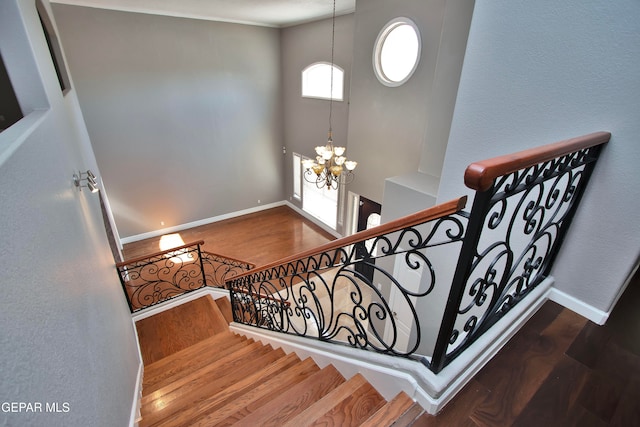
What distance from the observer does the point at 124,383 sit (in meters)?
2.17

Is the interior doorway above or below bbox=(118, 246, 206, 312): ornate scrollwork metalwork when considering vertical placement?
above

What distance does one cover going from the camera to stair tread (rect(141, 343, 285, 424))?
2273 millimetres

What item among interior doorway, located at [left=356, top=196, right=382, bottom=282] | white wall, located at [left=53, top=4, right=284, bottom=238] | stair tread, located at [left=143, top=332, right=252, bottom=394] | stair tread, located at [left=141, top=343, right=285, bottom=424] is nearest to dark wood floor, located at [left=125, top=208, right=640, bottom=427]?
stair tread, located at [left=141, top=343, right=285, bottom=424]

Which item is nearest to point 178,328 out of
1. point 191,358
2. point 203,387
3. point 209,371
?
point 191,358

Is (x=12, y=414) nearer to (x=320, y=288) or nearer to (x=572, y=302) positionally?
(x=572, y=302)

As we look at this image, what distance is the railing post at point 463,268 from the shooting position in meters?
0.90

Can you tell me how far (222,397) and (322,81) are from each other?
653 centimetres

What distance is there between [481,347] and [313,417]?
33.8 inches

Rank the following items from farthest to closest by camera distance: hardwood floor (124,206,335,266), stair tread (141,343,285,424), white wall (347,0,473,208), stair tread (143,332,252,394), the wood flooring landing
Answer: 1. hardwood floor (124,206,335,266)
2. the wood flooring landing
3. white wall (347,0,473,208)
4. stair tread (143,332,252,394)
5. stair tread (141,343,285,424)

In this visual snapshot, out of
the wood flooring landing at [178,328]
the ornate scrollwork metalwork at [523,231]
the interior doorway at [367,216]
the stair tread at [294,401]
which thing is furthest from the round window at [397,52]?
the wood flooring landing at [178,328]

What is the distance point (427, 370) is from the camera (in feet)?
4.19

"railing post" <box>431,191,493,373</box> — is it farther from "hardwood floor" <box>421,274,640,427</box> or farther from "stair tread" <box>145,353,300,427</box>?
"stair tread" <box>145,353,300,427</box>

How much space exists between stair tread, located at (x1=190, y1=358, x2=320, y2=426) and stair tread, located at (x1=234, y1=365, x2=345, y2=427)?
0.24ft

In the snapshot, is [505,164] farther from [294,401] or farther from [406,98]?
[406,98]
